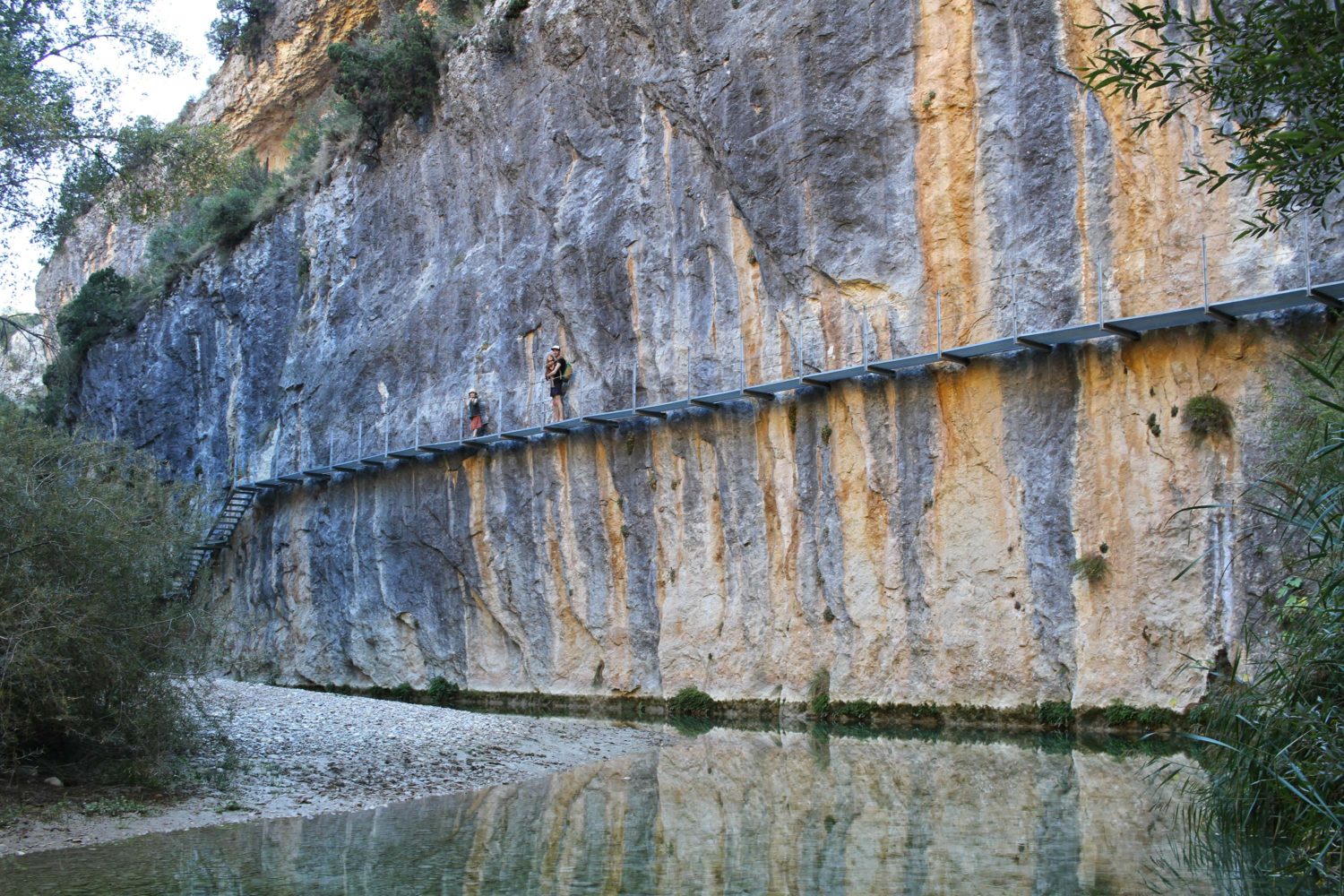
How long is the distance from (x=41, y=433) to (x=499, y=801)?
21.0 feet

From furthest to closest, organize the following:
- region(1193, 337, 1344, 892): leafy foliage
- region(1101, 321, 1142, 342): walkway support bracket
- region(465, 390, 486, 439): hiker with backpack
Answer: region(465, 390, 486, 439): hiker with backpack → region(1101, 321, 1142, 342): walkway support bracket → region(1193, 337, 1344, 892): leafy foliage

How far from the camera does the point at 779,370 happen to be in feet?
69.4

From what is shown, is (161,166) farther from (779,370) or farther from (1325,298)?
(1325,298)

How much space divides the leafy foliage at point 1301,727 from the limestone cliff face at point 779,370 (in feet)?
23.6

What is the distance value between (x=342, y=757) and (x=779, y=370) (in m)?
9.70

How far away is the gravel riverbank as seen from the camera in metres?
11.3

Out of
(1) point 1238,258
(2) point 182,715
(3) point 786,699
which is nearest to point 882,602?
(3) point 786,699

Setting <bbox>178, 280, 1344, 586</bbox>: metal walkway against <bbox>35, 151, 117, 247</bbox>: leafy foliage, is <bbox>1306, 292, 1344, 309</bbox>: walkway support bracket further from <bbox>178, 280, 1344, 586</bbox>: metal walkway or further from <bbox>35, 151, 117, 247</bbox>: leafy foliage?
<bbox>35, 151, 117, 247</bbox>: leafy foliage

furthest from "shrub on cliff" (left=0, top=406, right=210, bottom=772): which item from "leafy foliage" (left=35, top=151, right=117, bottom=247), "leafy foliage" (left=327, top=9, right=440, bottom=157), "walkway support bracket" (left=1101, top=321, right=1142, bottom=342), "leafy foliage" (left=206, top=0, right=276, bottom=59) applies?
"leafy foliage" (left=206, top=0, right=276, bottom=59)

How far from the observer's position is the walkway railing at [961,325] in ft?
50.7

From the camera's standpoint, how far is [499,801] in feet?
41.1

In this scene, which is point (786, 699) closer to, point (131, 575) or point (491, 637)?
point (491, 637)

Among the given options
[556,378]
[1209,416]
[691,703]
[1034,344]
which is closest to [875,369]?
[1034,344]

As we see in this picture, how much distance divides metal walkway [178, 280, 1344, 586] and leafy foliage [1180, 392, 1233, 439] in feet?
3.17
